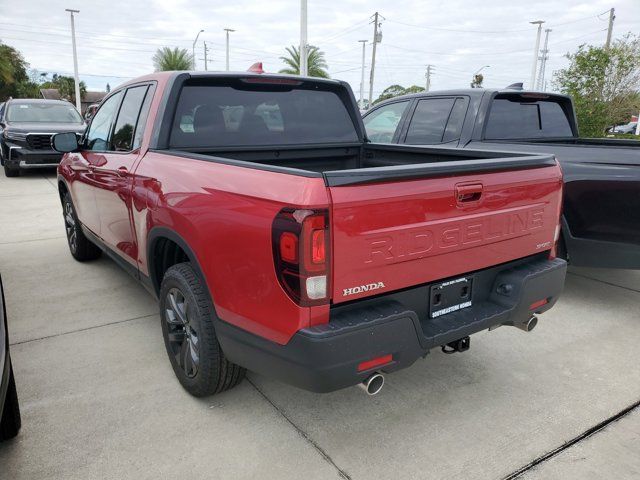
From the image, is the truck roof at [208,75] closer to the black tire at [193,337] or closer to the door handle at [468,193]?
the black tire at [193,337]

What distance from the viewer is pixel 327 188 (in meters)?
1.96

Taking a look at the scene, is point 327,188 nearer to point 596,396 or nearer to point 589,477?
point 589,477

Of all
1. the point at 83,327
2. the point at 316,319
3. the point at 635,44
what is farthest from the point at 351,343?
the point at 635,44

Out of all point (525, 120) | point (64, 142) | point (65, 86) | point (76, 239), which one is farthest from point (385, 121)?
point (65, 86)

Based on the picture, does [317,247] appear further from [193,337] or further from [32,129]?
[32,129]

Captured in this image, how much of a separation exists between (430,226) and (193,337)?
1.44 metres

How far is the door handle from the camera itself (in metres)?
2.33

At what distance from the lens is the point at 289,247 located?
6.56ft

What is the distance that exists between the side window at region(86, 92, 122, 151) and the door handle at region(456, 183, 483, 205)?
2.98 m

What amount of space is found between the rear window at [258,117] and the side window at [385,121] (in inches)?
80.9

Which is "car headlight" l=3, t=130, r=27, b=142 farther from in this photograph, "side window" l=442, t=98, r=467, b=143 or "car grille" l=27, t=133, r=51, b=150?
"side window" l=442, t=98, r=467, b=143

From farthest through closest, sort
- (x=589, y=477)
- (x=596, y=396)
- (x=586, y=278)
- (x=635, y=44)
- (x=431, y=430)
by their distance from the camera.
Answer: (x=635, y=44)
(x=586, y=278)
(x=596, y=396)
(x=431, y=430)
(x=589, y=477)

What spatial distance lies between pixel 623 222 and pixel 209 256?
3.26 meters

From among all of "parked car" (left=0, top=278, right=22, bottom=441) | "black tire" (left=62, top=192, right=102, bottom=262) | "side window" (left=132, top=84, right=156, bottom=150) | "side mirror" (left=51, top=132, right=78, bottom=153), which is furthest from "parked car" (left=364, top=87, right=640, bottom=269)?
"parked car" (left=0, top=278, right=22, bottom=441)
